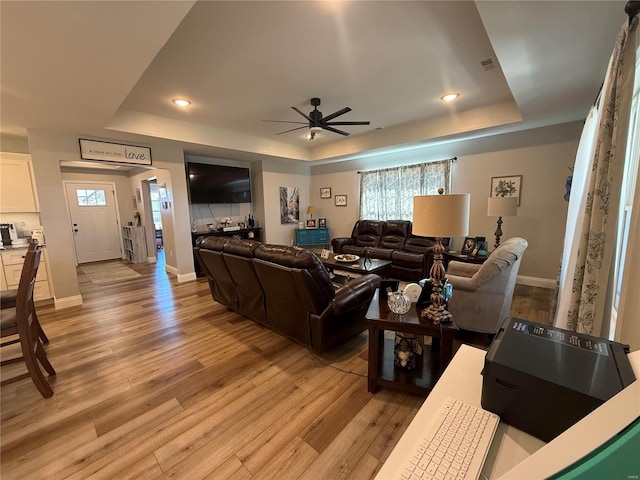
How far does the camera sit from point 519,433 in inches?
30.6

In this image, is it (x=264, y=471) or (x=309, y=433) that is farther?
(x=309, y=433)

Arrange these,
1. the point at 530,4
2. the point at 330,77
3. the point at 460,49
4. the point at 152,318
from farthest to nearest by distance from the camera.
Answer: the point at 152,318 < the point at 330,77 < the point at 460,49 < the point at 530,4

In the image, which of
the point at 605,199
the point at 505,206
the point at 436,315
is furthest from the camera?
the point at 505,206

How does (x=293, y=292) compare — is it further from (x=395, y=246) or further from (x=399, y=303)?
(x=395, y=246)

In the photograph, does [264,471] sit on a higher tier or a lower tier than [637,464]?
lower

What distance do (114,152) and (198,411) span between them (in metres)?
4.00

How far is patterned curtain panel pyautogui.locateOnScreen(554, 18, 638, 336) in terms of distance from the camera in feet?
4.79

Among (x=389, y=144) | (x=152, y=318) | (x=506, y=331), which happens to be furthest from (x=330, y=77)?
(x=152, y=318)

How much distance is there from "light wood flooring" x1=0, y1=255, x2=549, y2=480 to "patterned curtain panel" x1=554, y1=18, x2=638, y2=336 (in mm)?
1253

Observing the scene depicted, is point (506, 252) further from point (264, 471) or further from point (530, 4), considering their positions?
point (264, 471)

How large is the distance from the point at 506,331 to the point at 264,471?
142 cm

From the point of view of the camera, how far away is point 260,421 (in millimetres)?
1743

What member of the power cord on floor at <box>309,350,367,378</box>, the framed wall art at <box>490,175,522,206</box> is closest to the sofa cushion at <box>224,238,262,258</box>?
the power cord on floor at <box>309,350,367,378</box>

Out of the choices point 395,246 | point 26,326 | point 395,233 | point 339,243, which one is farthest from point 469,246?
point 26,326
